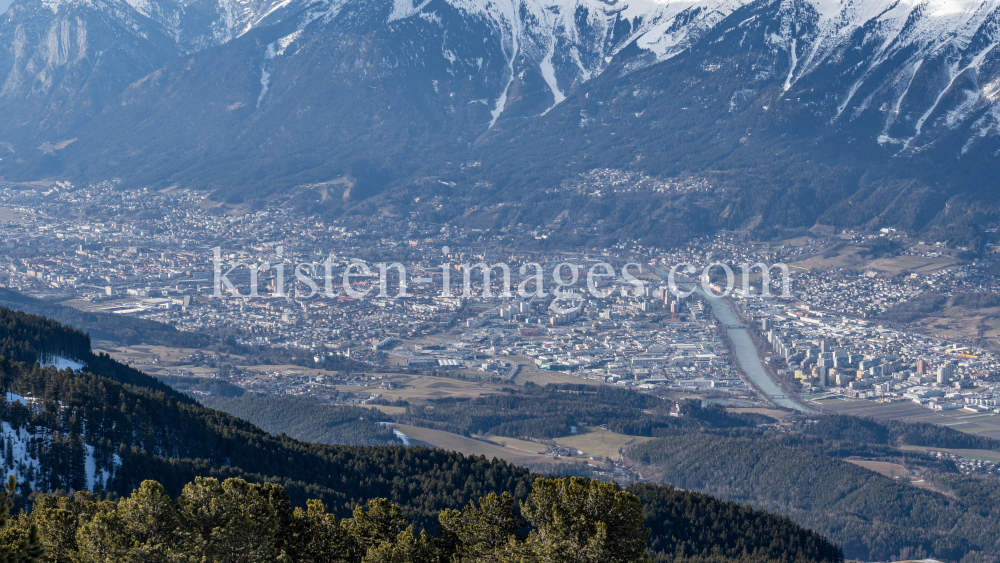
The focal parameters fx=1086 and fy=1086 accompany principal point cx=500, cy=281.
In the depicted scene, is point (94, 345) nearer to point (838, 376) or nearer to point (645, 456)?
point (645, 456)

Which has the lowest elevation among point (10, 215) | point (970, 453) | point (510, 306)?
point (970, 453)

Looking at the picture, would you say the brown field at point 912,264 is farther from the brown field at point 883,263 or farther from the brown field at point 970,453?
the brown field at point 970,453

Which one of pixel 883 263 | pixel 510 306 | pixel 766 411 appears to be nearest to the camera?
pixel 766 411

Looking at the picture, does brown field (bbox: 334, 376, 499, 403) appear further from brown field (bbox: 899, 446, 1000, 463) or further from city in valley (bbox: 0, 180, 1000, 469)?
brown field (bbox: 899, 446, 1000, 463)

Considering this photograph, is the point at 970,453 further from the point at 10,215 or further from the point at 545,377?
the point at 10,215

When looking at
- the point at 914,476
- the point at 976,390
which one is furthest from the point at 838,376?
the point at 914,476

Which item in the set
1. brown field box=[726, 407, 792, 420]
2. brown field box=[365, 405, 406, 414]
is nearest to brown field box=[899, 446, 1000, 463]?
brown field box=[726, 407, 792, 420]

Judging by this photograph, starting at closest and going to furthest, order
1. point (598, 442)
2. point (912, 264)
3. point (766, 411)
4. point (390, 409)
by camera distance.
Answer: point (598, 442) → point (390, 409) → point (766, 411) → point (912, 264)

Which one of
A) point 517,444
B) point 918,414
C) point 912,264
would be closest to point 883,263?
point 912,264

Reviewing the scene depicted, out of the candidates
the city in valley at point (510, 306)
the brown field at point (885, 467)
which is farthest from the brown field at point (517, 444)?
the brown field at point (885, 467)
